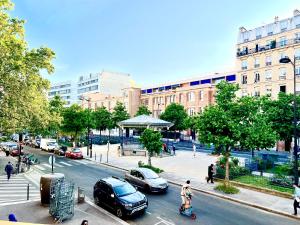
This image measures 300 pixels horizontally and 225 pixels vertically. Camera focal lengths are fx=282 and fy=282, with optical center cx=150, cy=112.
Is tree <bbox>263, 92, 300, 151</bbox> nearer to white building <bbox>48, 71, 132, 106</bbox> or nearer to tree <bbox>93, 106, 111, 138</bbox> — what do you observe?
tree <bbox>93, 106, 111, 138</bbox>

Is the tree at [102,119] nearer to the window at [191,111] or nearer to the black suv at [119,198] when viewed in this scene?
the window at [191,111]

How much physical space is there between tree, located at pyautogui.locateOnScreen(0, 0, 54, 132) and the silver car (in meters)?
8.60

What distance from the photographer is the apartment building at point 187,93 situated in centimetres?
6459

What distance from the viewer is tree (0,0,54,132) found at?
64.0ft

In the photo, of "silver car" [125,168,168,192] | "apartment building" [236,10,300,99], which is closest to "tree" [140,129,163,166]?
"silver car" [125,168,168,192]

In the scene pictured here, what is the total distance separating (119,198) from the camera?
48.1ft

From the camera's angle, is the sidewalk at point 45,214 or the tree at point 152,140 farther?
the tree at point 152,140

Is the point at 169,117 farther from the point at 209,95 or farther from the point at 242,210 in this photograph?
the point at 242,210

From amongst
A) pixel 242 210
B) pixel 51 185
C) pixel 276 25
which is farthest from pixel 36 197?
pixel 276 25

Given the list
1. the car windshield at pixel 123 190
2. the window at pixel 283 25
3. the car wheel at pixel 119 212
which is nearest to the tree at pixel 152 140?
the car windshield at pixel 123 190

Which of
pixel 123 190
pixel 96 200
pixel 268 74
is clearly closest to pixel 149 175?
pixel 96 200

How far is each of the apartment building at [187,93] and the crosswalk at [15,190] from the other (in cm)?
4113

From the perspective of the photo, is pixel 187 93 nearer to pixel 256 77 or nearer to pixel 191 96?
pixel 191 96

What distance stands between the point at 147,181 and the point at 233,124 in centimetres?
706
